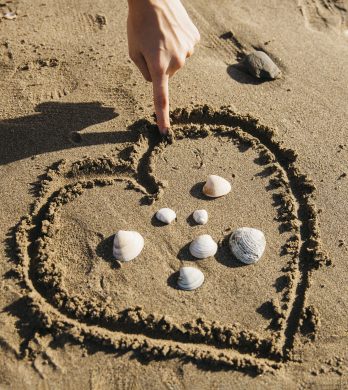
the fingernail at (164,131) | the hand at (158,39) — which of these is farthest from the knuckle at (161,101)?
the fingernail at (164,131)

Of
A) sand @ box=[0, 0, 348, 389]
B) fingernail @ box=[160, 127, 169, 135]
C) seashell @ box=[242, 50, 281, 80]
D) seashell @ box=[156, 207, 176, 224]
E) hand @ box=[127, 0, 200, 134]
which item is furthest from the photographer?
seashell @ box=[242, 50, 281, 80]

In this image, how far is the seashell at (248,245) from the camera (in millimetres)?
3109

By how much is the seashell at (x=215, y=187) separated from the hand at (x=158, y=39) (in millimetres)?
687

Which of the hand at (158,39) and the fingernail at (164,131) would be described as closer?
the hand at (158,39)

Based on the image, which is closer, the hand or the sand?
the sand

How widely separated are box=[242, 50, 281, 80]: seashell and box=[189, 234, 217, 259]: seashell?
1709mm

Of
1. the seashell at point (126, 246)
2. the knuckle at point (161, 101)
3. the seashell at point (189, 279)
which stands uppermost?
the knuckle at point (161, 101)

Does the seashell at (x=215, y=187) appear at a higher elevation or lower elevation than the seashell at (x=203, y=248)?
higher

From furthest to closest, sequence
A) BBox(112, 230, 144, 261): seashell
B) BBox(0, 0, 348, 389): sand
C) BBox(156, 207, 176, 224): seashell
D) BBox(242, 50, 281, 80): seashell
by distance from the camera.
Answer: BBox(242, 50, 281, 80): seashell → BBox(156, 207, 176, 224): seashell → BBox(112, 230, 144, 261): seashell → BBox(0, 0, 348, 389): sand

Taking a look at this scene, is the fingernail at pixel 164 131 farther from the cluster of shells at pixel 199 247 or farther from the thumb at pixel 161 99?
the cluster of shells at pixel 199 247

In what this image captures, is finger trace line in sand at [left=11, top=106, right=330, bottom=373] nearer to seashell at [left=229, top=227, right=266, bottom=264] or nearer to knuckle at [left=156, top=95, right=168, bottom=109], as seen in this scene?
seashell at [left=229, top=227, right=266, bottom=264]

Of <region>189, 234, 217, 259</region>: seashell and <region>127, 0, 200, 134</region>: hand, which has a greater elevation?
<region>127, 0, 200, 134</region>: hand

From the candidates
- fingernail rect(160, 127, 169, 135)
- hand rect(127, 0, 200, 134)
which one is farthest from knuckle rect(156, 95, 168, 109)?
fingernail rect(160, 127, 169, 135)

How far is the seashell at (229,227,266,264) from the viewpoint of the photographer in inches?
122
